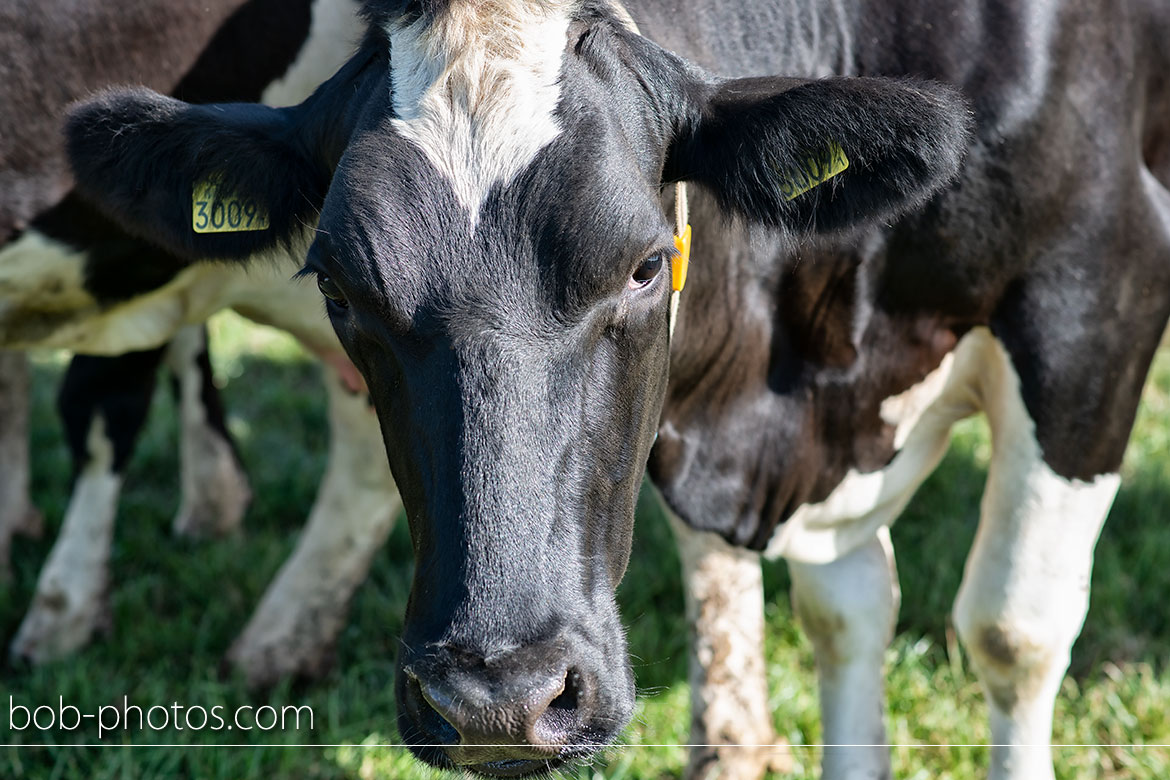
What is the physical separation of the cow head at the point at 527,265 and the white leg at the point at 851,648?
129 centimetres

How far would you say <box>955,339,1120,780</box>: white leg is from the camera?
315 cm

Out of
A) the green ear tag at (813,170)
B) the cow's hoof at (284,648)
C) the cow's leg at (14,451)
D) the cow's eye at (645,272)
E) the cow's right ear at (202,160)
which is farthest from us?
the cow's leg at (14,451)

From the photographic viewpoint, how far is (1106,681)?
3.94m

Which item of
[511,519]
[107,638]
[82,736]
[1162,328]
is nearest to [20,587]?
[107,638]

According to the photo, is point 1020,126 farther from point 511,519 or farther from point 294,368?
point 294,368

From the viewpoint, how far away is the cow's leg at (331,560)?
13.7 ft

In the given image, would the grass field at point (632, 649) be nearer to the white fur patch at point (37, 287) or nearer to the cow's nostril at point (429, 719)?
the cow's nostril at point (429, 719)

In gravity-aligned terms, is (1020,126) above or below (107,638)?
above

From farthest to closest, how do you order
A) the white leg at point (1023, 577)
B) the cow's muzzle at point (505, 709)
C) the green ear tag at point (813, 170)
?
the white leg at point (1023, 577) → the green ear tag at point (813, 170) → the cow's muzzle at point (505, 709)

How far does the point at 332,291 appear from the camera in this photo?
7.73 feet

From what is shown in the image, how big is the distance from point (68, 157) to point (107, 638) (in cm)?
226

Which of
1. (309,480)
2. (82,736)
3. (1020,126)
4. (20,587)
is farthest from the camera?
(309,480)

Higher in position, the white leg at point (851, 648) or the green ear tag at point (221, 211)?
the green ear tag at point (221, 211)

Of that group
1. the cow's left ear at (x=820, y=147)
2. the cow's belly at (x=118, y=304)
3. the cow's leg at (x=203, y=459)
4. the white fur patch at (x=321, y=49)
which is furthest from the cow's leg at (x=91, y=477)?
the cow's left ear at (x=820, y=147)
